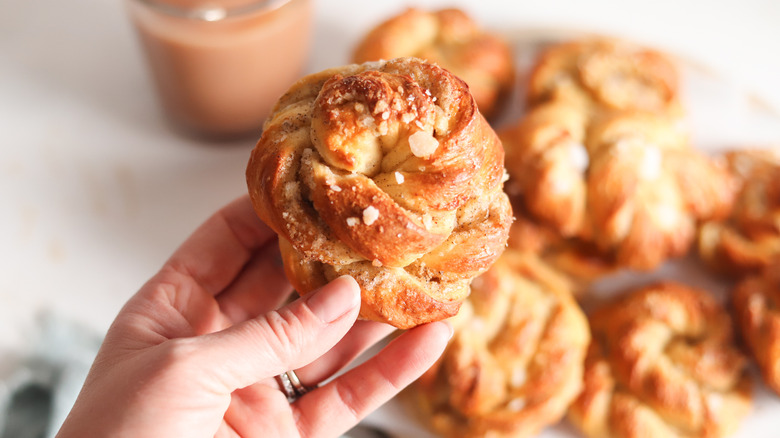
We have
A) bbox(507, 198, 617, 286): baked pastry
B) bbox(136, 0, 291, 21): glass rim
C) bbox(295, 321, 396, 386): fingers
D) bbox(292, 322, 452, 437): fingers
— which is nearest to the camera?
bbox(292, 322, 452, 437): fingers

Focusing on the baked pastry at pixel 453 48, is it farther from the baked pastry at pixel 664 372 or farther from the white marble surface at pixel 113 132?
the baked pastry at pixel 664 372

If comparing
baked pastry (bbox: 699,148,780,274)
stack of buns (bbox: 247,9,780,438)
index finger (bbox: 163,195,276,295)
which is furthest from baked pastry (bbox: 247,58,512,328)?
baked pastry (bbox: 699,148,780,274)

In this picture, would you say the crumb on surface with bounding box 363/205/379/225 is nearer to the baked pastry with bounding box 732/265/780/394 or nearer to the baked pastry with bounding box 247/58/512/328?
the baked pastry with bounding box 247/58/512/328

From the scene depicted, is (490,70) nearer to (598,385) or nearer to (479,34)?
(479,34)

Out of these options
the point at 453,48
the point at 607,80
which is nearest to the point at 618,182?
the point at 607,80

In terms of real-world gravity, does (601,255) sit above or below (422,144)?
below

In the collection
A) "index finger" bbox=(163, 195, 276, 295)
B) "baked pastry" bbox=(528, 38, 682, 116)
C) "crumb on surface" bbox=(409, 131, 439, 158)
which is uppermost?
"crumb on surface" bbox=(409, 131, 439, 158)

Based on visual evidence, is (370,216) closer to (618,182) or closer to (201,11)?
(201,11)
